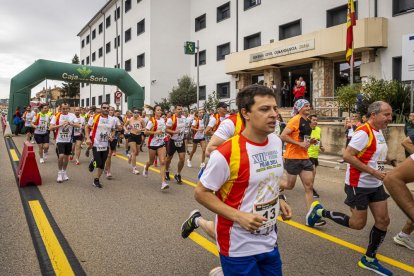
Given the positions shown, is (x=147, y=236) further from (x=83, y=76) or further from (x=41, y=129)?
(x=83, y=76)

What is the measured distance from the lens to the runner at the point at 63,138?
30.3 feet

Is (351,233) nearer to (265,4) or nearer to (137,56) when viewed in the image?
(265,4)

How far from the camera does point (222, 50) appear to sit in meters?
28.4

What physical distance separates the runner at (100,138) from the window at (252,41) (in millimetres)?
17418

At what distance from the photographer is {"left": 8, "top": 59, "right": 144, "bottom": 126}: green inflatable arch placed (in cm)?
2367

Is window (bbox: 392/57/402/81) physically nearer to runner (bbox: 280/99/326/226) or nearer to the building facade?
the building facade

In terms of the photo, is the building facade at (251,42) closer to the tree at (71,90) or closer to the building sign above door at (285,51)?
the building sign above door at (285,51)

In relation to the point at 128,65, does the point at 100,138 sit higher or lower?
lower

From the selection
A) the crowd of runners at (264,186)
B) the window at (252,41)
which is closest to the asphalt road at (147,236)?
the crowd of runners at (264,186)

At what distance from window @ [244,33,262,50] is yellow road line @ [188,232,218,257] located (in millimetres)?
20946

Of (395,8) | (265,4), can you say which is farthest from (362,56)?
(265,4)

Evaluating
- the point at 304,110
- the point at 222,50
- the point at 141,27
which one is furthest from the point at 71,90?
the point at 304,110

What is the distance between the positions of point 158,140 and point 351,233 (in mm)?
5096

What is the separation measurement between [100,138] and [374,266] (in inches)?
262
